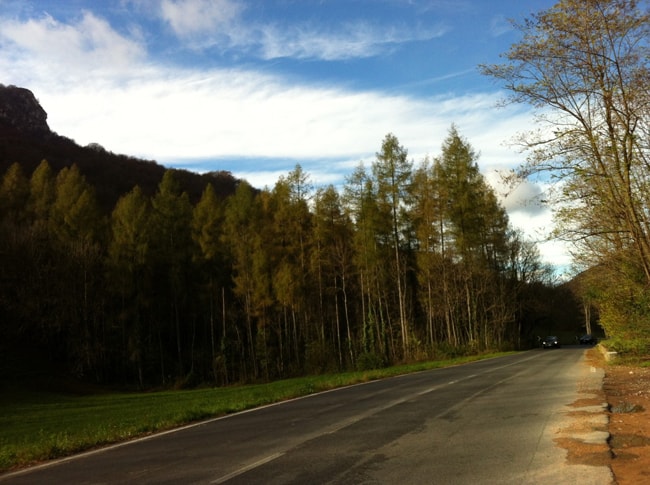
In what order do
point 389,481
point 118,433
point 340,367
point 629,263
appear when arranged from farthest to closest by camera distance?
point 340,367
point 629,263
point 118,433
point 389,481

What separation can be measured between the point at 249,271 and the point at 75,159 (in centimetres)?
5304

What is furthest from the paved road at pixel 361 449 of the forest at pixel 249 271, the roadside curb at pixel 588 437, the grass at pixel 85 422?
the forest at pixel 249 271

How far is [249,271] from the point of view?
132 feet

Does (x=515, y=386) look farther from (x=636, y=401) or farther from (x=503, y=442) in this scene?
(x=503, y=442)

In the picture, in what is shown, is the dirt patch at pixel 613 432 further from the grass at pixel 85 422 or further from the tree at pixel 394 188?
the tree at pixel 394 188

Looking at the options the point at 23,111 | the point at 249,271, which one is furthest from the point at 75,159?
the point at 249,271

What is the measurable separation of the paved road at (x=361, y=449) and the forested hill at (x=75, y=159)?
45.8 meters

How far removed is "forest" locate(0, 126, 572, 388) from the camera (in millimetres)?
38531

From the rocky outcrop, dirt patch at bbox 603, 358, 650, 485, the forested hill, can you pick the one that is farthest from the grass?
the rocky outcrop

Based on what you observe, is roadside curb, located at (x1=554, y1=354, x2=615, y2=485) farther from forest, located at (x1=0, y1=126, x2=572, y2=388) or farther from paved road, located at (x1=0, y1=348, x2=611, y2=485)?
forest, located at (x1=0, y1=126, x2=572, y2=388)

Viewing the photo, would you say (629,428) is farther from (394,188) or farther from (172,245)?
(172,245)

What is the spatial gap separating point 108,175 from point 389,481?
74.4 m

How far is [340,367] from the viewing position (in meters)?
36.7

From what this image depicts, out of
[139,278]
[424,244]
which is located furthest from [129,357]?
[424,244]
